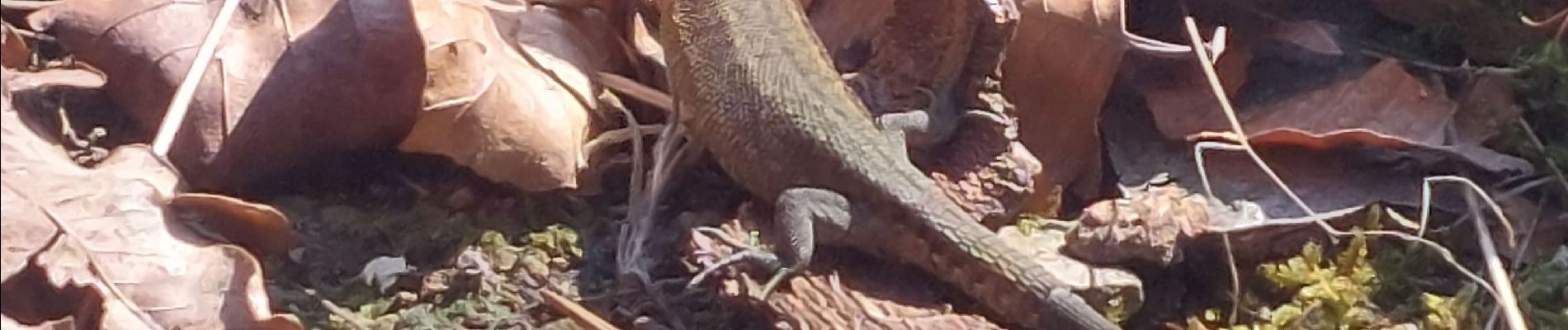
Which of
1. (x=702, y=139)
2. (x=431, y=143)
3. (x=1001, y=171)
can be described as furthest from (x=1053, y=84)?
(x=431, y=143)

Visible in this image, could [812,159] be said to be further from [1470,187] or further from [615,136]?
[1470,187]

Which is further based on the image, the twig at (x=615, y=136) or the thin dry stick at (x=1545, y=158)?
the twig at (x=615, y=136)

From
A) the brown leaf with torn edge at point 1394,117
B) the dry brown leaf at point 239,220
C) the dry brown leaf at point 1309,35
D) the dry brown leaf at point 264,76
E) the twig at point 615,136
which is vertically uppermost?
the dry brown leaf at point 264,76

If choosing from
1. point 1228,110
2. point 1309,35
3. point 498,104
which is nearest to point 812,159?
point 498,104

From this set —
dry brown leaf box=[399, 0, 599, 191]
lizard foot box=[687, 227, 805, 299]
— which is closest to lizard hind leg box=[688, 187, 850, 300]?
lizard foot box=[687, 227, 805, 299]

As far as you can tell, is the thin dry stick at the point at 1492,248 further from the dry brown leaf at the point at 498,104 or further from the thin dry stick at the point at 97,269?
the thin dry stick at the point at 97,269

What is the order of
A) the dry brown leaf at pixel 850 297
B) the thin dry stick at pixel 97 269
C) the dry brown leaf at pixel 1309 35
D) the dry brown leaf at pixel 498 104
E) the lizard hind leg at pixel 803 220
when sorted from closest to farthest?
the thin dry stick at pixel 97 269 → the dry brown leaf at pixel 850 297 → the lizard hind leg at pixel 803 220 → the dry brown leaf at pixel 498 104 → the dry brown leaf at pixel 1309 35

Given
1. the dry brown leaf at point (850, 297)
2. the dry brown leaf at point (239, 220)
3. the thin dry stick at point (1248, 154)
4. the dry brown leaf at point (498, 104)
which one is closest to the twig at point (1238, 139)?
the thin dry stick at point (1248, 154)

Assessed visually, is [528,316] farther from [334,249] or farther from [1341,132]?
[1341,132]
